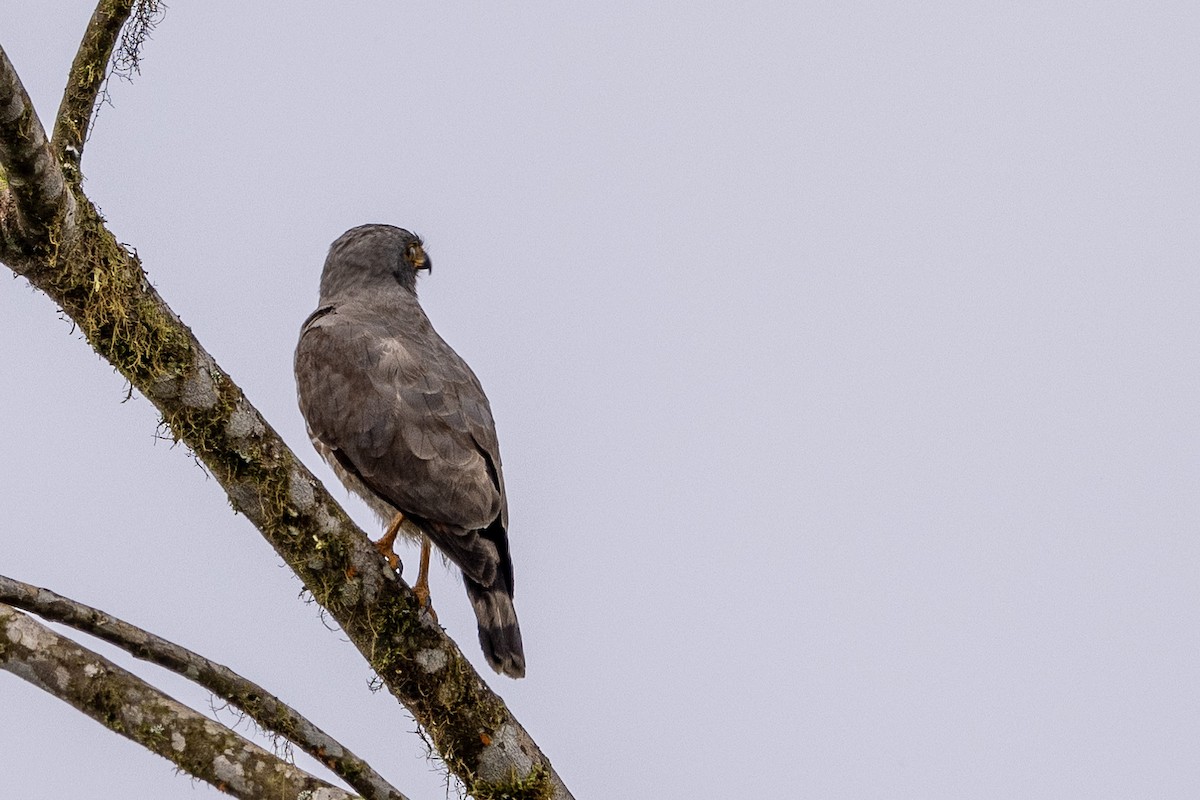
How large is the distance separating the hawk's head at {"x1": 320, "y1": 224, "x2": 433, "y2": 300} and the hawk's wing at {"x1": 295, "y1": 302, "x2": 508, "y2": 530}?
3.81 ft

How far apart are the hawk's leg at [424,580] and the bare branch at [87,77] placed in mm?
2245

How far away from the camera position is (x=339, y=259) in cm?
872

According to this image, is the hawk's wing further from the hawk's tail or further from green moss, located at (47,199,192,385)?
green moss, located at (47,199,192,385)

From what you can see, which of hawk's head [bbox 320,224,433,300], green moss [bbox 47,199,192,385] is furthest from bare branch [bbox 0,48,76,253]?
hawk's head [bbox 320,224,433,300]

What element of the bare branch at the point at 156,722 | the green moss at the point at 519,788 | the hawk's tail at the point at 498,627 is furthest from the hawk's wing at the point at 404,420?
the bare branch at the point at 156,722

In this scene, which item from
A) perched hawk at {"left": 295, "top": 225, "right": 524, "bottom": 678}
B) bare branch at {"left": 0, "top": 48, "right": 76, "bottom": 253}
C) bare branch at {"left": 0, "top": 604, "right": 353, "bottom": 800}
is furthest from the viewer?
perched hawk at {"left": 295, "top": 225, "right": 524, "bottom": 678}

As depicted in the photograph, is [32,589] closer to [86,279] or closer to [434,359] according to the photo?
[86,279]

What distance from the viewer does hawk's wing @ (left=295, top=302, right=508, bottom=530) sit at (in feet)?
21.4

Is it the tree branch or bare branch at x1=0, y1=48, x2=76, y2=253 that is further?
the tree branch

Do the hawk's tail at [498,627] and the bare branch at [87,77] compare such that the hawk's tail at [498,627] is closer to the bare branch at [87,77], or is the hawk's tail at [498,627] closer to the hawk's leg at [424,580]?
the hawk's leg at [424,580]

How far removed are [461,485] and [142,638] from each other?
206 cm

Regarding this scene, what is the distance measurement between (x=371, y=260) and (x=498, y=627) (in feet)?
10.6

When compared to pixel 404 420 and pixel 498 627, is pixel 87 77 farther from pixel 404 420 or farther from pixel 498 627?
pixel 498 627

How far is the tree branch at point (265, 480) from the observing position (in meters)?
4.95
